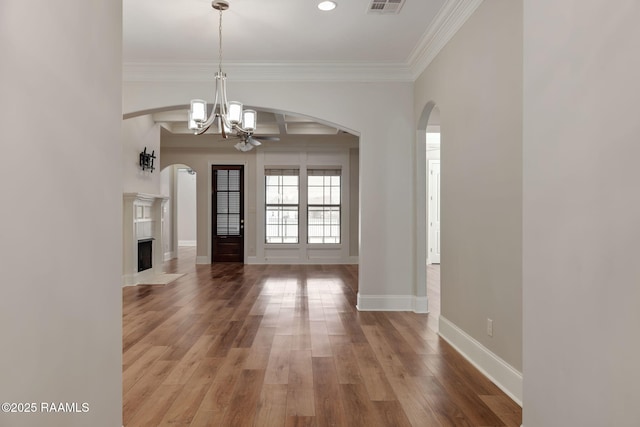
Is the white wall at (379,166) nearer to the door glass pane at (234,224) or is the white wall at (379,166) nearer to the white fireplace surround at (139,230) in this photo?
the white fireplace surround at (139,230)

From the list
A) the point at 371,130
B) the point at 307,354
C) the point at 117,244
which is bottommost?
the point at 307,354

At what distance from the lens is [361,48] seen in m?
4.87

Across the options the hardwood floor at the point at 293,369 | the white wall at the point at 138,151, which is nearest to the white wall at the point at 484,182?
the hardwood floor at the point at 293,369

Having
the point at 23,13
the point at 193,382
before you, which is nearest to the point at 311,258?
the point at 193,382

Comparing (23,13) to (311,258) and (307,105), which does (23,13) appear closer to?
(307,105)

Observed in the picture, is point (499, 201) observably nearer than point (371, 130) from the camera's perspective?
Yes

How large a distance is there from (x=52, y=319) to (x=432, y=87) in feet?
14.1

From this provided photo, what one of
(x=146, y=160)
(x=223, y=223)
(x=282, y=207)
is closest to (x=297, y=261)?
(x=282, y=207)

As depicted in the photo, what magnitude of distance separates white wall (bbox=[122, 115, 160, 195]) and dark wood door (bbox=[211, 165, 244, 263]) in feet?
7.17

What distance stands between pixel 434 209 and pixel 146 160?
7250 millimetres

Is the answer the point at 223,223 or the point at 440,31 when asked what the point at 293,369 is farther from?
the point at 223,223

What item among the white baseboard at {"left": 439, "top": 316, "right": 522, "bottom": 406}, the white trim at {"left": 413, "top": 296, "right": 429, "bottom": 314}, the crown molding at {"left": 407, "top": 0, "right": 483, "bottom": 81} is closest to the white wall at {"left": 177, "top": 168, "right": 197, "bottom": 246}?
the white trim at {"left": 413, "top": 296, "right": 429, "bottom": 314}

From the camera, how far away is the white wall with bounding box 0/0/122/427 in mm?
1202

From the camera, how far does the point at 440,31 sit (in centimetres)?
421
